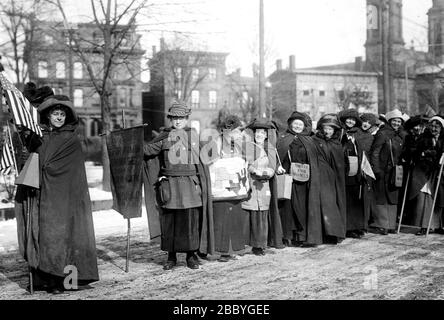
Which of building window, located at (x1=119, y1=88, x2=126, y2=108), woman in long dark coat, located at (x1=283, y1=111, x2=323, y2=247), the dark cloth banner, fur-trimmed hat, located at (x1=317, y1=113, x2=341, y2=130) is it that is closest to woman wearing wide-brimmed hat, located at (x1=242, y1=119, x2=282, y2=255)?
woman in long dark coat, located at (x1=283, y1=111, x2=323, y2=247)

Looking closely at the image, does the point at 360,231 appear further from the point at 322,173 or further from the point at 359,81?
the point at 359,81

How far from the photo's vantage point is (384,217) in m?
9.41

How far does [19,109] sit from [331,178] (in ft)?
15.9

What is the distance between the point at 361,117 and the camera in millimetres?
9805

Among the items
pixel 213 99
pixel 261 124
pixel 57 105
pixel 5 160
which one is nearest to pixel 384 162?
pixel 261 124

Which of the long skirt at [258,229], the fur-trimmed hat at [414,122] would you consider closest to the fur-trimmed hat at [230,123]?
the long skirt at [258,229]

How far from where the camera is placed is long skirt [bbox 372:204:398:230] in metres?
9.39

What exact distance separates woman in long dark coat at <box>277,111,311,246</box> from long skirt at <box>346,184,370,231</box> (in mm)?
1075

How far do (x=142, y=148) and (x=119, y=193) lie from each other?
0.64 m

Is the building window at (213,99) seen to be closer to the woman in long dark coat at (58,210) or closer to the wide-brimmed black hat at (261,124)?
the wide-brimmed black hat at (261,124)

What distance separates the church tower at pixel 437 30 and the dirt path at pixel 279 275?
1222cm

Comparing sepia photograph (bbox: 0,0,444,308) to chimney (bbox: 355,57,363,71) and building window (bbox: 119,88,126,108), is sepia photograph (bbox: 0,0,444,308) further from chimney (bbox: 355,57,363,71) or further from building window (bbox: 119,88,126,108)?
chimney (bbox: 355,57,363,71)
